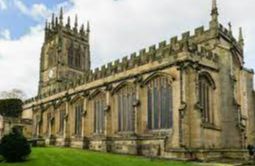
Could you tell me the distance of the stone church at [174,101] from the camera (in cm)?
2633

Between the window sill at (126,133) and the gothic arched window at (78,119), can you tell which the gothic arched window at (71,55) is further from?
the window sill at (126,133)

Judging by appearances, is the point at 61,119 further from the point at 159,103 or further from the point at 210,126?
the point at 210,126

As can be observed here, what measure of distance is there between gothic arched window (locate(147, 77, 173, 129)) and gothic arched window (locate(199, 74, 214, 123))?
2467 mm

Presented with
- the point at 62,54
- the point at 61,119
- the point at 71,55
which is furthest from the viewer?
the point at 71,55

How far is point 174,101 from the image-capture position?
88.4 ft

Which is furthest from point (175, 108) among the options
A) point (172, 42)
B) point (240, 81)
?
point (240, 81)

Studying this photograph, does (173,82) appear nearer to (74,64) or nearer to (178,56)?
(178,56)

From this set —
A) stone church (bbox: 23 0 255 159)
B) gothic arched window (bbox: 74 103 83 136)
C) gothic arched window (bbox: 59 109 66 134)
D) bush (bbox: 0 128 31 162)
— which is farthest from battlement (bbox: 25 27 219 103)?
bush (bbox: 0 128 31 162)

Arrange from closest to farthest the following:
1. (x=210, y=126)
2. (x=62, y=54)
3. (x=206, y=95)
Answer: (x=210, y=126) → (x=206, y=95) → (x=62, y=54)

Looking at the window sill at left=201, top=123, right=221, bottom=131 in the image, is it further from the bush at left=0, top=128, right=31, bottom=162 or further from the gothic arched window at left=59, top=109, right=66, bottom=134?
the gothic arched window at left=59, top=109, right=66, bottom=134

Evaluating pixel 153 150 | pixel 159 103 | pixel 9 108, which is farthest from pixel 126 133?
pixel 9 108

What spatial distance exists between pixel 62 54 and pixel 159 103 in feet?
105

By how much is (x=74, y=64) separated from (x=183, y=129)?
37138 millimetres

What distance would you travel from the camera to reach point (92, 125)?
3759 cm
